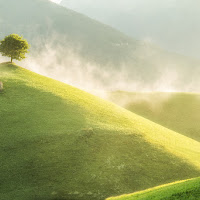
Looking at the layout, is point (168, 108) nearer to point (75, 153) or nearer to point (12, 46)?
point (75, 153)

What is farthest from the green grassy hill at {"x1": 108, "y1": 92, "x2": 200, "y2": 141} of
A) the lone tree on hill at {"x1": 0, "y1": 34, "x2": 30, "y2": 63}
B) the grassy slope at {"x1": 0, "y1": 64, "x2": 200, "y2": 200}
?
the lone tree on hill at {"x1": 0, "y1": 34, "x2": 30, "y2": 63}

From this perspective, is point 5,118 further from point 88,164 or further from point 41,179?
point 88,164

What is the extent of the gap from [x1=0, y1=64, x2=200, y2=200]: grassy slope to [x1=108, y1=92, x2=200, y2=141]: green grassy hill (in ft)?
82.3

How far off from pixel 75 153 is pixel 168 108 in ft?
168

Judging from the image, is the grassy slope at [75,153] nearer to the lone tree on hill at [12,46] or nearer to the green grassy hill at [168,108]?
the lone tree on hill at [12,46]

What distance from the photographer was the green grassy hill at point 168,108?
60.0m

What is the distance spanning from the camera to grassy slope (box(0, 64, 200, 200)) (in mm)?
23375

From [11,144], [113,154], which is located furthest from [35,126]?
[113,154]

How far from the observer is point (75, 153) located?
2727cm

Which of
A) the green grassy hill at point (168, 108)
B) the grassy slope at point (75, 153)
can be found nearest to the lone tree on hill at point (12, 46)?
the grassy slope at point (75, 153)

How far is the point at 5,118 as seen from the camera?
31109mm

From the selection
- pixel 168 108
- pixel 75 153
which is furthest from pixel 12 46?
pixel 168 108

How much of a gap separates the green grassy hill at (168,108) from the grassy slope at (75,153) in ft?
82.3

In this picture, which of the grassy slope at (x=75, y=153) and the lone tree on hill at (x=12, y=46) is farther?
the lone tree on hill at (x=12, y=46)
